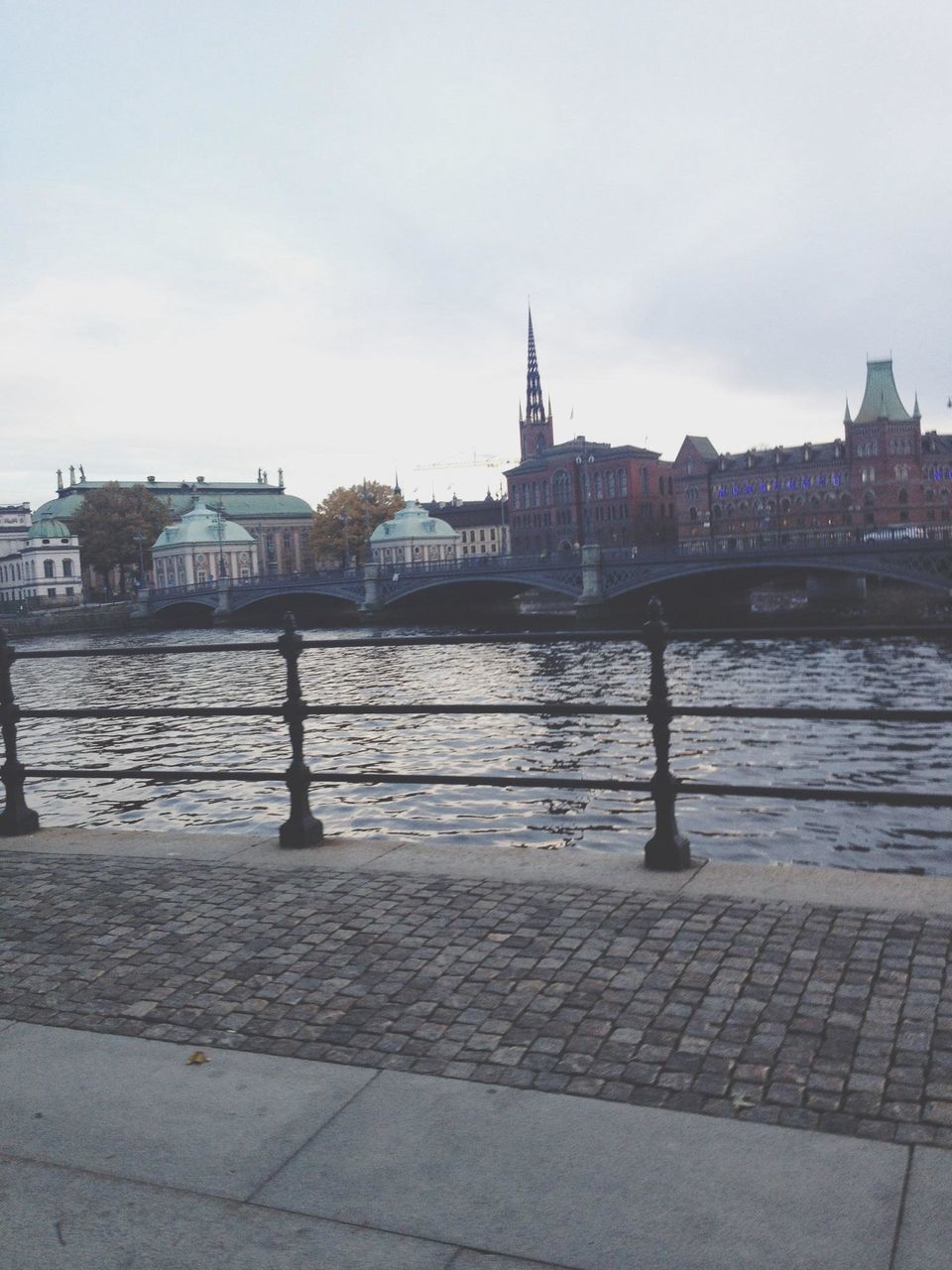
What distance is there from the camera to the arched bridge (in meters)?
50.4

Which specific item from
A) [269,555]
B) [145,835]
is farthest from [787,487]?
[145,835]

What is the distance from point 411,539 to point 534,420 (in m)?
79.6

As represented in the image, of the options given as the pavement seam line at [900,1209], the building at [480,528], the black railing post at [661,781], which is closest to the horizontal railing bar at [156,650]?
the black railing post at [661,781]

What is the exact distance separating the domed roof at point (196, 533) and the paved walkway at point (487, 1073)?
111430 mm

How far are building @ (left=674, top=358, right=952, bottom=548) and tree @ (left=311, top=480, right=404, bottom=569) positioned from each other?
3823 centimetres

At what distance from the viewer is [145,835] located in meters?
7.72

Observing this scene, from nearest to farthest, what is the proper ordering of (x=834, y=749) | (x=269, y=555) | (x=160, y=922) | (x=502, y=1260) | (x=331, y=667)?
(x=502, y=1260)
(x=160, y=922)
(x=834, y=749)
(x=331, y=667)
(x=269, y=555)

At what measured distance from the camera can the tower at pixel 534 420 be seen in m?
176

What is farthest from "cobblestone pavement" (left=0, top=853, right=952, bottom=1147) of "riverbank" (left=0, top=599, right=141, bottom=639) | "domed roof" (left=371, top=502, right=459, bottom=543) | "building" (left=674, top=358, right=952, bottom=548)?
"building" (left=674, top=358, right=952, bottom=548)

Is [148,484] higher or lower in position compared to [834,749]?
higher

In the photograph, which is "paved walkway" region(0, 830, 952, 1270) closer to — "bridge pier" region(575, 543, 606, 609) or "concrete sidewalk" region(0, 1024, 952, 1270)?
"concrete sidewalk" region(0, 1024, 952, 1270)

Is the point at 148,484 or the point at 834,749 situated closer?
the point at 834,749

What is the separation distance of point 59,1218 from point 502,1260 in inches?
46.5

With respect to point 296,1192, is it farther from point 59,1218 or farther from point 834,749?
point 834,749
